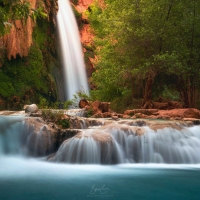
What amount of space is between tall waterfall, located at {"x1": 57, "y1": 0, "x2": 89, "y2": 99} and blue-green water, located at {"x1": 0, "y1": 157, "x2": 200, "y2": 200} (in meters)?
14.8

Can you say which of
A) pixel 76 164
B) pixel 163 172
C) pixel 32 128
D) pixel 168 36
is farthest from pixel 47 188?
pixel 168 36

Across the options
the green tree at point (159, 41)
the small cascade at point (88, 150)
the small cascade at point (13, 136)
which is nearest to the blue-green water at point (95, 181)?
the small cascade at point (88, 150)

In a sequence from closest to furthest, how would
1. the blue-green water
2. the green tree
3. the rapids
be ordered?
1. the blue-green water
2. the rapids
3. the green tree

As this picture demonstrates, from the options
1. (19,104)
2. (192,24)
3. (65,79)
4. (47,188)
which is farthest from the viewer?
(65,79)

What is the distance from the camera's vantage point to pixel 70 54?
23766mm

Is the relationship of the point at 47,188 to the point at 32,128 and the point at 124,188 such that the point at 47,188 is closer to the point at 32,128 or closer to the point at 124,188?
the point at 124,188

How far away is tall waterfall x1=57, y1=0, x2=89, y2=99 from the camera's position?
2284 cm

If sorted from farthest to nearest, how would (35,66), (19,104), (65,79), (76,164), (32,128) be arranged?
(65,79) → (35,66) → (19,104) → (32,128) → (76,164)

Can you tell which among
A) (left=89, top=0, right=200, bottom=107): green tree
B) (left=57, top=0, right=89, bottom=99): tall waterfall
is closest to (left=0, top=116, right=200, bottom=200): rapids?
(left=89, top=0, right=200, bottom=107): green tree

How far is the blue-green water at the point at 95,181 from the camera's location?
4988 mm

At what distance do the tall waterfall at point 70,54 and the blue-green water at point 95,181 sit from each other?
48.6ft

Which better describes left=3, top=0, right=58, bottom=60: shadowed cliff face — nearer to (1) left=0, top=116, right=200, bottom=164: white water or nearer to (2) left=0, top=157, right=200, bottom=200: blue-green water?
(1) left=0, top=116, right=200, bottom=164: white water

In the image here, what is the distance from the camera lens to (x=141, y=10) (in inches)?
603

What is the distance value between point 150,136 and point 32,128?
3526 mm
